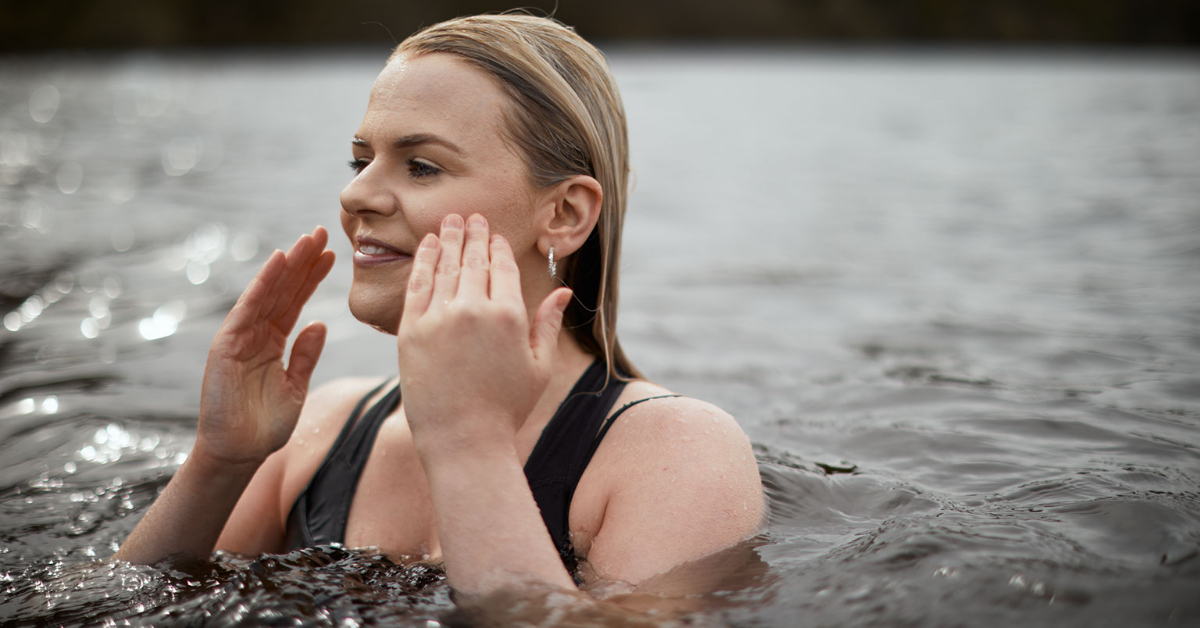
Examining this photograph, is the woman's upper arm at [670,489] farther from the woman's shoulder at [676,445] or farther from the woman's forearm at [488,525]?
the woman's forearm at [488,525]

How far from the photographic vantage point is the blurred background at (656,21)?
318ft

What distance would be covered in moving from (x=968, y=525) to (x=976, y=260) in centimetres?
648

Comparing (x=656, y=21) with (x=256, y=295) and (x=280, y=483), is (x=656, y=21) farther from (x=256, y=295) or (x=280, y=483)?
(x=256, y=295)

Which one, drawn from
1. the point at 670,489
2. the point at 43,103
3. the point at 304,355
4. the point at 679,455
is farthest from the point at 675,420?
the point at 43,103

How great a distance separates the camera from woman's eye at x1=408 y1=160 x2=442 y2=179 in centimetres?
285

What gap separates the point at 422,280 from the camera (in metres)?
2.54

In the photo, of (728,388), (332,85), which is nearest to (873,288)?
(728,388)

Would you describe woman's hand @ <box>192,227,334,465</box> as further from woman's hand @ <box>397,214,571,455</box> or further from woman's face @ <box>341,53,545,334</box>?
woman's hand @ <box>397,214,571,455</box>

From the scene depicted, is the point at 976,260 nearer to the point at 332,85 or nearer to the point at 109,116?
the point at 109,116

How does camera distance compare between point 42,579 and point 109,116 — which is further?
point 109,116

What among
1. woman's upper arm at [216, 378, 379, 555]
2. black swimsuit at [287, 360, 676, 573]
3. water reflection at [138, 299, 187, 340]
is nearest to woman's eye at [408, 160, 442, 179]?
black swimsuit at [287, 360, 676, 573]

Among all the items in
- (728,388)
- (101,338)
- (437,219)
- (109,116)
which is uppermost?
(109,116)

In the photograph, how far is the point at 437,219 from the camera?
2801mm

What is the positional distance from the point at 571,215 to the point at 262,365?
1168 mm
